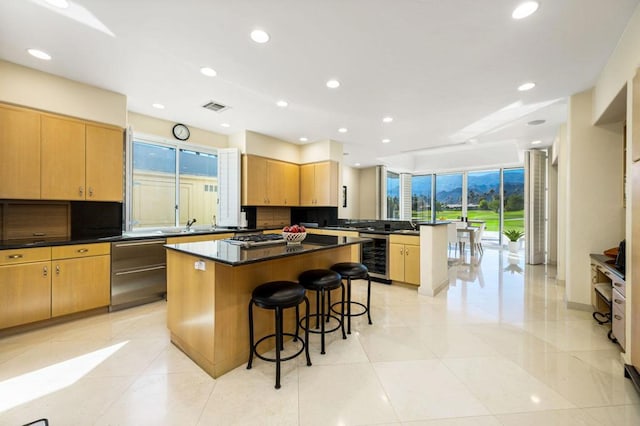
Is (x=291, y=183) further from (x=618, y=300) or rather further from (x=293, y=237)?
(x=618, y=300)

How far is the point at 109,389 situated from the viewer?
1.82 meters

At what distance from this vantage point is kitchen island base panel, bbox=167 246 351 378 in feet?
6.39

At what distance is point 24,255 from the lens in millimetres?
2590

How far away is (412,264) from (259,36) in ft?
12.1

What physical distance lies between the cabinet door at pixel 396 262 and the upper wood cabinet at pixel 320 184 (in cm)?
178

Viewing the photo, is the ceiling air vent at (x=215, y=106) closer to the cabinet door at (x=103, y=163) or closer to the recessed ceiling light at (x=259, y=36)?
the cabinet door at (x=103, y=163)

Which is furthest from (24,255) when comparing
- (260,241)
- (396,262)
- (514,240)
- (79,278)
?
(514,240)

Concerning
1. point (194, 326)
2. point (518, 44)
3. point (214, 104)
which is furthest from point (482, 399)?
point (214, 104)

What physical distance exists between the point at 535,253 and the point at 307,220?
532 cm

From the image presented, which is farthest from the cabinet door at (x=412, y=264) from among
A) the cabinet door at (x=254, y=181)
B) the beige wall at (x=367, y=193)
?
the beige wall at (x=367, y=193)

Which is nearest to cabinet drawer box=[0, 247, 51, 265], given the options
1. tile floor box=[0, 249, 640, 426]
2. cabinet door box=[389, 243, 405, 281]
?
tile floor box=[0, 249, 640, 426]

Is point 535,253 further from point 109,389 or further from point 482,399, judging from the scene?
point 109,389

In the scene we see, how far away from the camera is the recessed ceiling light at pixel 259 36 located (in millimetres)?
2182

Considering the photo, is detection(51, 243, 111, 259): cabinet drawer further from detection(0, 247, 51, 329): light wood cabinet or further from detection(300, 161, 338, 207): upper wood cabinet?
detection(300, 161, 338, 207): upper wood cabinet
